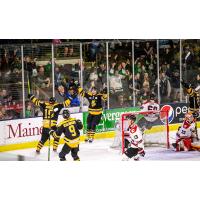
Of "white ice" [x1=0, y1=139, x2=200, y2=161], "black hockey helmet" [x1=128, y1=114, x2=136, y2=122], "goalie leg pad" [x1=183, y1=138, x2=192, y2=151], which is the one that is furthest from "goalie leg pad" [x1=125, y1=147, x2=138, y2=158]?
"goalie leg pad" [x1=183, y1=138, x2=192, y2=151]

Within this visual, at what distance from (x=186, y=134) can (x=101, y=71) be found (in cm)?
135

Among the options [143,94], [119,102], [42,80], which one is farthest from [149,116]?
[42,80]

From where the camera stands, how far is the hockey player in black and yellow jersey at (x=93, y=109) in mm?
10883

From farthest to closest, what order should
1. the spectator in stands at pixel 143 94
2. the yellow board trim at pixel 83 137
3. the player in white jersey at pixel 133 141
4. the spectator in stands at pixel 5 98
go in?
1. the spectator in stands at pixel 143 94
2. the player in white jersey at pixel 133 141
3. the yellow board trim at pixel 83 137
4. the spectator in stands at pixel 5 98

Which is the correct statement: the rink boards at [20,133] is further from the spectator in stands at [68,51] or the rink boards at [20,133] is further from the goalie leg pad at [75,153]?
the spectator in stands at [68,51]

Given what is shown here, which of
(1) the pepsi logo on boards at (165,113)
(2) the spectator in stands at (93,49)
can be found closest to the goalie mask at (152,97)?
(1) the pepsi logo on boards at (165,113)

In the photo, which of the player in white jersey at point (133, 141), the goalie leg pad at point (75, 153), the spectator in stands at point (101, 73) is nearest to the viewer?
the goalie leg pad at point (75, 153)

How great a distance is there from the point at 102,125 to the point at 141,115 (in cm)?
52

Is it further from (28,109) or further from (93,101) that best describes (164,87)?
(28,109)

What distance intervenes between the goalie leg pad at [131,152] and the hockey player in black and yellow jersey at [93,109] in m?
0.46

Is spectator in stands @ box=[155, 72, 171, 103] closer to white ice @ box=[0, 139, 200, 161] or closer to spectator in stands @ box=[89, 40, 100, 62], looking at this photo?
white ice @ box=[0, 139, 200, 161]

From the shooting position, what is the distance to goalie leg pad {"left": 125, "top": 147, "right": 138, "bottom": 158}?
1084cm

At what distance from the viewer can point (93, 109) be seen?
10.9 meters
